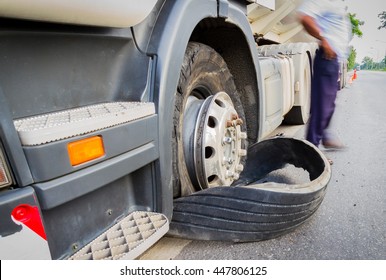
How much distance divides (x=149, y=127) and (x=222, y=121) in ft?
2.27

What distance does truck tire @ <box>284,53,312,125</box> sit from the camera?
3.80 m

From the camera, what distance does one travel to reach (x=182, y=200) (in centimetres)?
135

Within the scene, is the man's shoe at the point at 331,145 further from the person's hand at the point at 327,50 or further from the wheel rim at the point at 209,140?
the wheel rim at the point at 209,140

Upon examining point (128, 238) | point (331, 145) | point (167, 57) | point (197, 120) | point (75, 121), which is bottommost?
point (331, 145)

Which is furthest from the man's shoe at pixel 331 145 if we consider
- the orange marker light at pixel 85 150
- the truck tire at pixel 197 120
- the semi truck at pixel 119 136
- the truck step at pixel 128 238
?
the orange marker light at pixel 85 150

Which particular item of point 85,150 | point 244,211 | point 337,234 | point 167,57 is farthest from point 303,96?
point 85,150

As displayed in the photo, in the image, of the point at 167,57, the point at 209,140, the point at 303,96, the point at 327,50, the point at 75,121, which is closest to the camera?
the point at 75,121

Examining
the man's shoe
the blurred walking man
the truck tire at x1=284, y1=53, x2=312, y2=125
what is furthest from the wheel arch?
the truck tire at x1=284, y1=53, x2=312, y2=125

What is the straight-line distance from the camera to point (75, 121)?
0.78 meters

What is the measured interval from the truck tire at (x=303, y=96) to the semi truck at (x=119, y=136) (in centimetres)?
224

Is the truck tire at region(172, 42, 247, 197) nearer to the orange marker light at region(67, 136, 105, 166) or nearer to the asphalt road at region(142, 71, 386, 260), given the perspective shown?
the asphalt road at region(142, 71, 386, 260)

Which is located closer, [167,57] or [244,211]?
[167,57]

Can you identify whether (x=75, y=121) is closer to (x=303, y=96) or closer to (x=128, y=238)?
(x=128, y=238)

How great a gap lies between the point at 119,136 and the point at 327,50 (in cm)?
242
